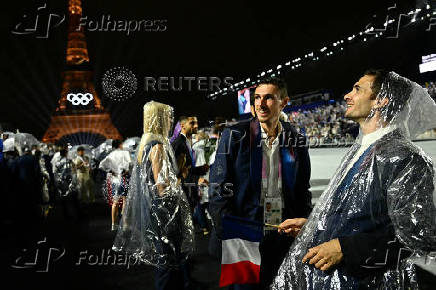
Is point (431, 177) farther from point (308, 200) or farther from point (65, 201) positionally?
point (65, 201)

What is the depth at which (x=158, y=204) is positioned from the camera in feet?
11.3

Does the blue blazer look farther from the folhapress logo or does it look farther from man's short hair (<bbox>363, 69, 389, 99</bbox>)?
the folhapress logo

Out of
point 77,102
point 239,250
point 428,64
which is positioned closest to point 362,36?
point 428,64

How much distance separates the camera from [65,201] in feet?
28.1

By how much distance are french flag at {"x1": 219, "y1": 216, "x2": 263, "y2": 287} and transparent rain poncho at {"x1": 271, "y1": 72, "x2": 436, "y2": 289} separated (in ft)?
0.97

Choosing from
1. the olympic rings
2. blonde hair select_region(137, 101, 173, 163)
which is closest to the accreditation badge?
blonde hair select_region(137, 101, 173, 163)

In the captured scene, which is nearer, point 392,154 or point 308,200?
point 392,154

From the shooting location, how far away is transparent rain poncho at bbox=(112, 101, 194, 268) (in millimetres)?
3367

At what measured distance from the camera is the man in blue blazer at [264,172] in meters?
2.21

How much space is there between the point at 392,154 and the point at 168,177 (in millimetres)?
2225

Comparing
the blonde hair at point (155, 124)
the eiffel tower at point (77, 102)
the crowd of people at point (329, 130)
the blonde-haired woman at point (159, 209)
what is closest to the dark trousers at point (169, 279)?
the blonde-haired woman at point (159, 209)

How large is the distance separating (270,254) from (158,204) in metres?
1.51

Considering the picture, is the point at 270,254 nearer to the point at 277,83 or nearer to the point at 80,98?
the point at 277,83

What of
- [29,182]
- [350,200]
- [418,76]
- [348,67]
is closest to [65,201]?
[29,182]
